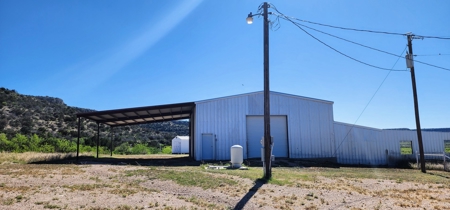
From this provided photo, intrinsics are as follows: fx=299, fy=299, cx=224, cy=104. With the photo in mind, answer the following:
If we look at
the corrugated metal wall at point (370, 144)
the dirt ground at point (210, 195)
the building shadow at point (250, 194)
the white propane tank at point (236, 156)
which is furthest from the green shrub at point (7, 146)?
the corrugated metal wall at point (370, 144)

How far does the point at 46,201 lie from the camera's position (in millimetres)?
6934

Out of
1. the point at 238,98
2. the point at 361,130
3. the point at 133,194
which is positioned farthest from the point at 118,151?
the point at 133,194

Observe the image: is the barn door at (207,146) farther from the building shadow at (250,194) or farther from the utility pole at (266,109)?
the building shadow at (250,194)

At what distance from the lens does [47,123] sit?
42.5m

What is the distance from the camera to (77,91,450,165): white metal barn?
72.5ft

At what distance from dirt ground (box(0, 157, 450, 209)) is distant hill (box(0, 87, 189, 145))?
94.6 ft

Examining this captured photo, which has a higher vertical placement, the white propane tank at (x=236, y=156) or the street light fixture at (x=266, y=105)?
the street light fixture at (x=266, y=105)

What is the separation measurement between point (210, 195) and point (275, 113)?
1558cm

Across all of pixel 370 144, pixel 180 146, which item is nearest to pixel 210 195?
pixel 370 144

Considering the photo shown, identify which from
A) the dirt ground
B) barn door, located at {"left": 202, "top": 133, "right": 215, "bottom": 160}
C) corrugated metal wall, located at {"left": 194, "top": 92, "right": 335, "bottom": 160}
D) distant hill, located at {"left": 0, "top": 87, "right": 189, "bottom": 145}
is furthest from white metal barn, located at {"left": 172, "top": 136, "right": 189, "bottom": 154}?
the dirt ground

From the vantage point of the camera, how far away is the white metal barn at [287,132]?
22109 mm

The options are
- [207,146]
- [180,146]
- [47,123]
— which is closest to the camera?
[207,146]

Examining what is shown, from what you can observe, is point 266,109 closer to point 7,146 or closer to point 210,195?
point 210,195

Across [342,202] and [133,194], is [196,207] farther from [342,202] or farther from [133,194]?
[342,202]
